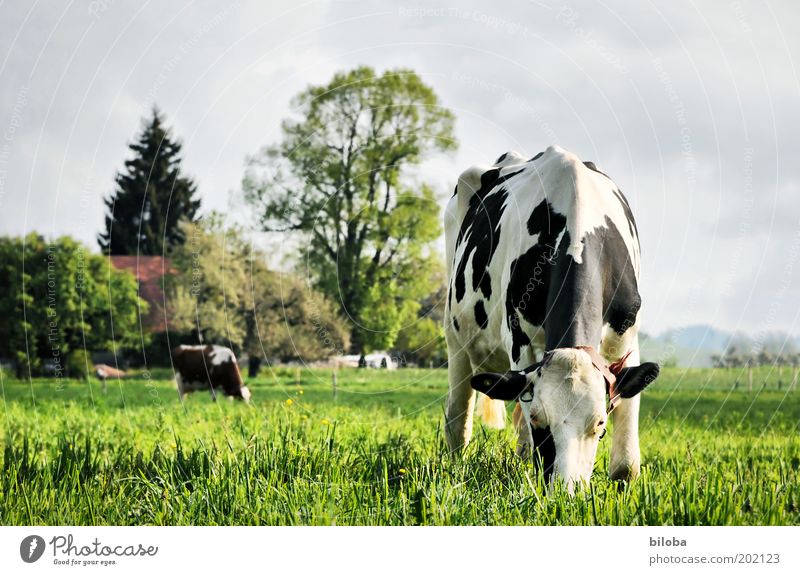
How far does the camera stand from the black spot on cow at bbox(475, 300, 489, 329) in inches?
241

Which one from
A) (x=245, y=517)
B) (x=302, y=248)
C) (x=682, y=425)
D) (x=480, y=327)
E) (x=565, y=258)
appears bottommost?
(x=682, y=425)

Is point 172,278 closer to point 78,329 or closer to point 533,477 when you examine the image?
point 78,329

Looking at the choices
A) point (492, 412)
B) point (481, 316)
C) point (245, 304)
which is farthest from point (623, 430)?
point (245, 304)

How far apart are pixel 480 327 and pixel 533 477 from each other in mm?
2093

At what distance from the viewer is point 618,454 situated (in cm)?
513

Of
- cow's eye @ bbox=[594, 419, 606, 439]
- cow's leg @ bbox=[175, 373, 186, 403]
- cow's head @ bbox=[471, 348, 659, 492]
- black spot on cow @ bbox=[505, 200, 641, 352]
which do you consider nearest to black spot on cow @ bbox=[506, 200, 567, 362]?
black spot on cow @ bbox=[505, 200, 641, 352]

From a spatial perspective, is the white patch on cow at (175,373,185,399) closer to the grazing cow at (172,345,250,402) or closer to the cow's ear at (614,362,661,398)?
the grazing cow at (172,345,250,402)

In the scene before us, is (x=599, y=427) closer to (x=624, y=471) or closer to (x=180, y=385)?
(x=624, y=471)

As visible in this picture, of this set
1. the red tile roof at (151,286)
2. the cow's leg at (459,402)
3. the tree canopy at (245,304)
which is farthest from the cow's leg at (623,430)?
the red tile roof at (151,286)

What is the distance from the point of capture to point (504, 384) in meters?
4.22

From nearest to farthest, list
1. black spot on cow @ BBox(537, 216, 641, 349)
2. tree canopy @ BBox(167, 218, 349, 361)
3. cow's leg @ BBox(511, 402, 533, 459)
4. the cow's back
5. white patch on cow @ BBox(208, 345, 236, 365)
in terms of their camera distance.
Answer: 1. black spot on cow @ BBox(537, 216, 641, 349)
2. the cow's back
3. cow's leg @ BBox(511, 402, 533, 459)
4. white patch on cow @ BBox(208, 345, 236, 365)
5. tree canopy @ BBox(167, 218, 349, 361)

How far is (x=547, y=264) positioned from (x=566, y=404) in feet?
4.26

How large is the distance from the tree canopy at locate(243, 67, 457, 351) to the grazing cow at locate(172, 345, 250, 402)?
19.2 feet
